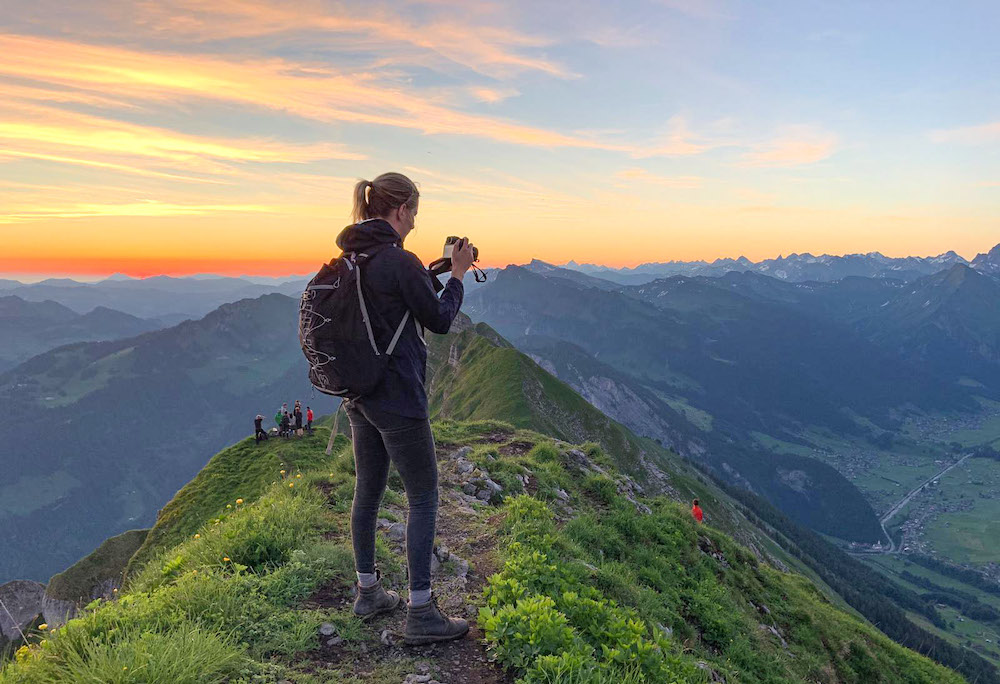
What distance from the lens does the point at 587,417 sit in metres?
83.4

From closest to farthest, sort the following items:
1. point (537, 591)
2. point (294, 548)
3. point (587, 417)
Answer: point (537, 591) < point (294, 548) < point (587, 417)

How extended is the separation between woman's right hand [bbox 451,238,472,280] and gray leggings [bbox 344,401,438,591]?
170cm

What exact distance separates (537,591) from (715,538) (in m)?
11.1

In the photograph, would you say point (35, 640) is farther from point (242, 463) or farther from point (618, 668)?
point (242, 463)

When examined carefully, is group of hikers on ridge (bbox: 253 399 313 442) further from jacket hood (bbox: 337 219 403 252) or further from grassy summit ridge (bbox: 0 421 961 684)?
jacket hood (bbox: 337 219 403 252)

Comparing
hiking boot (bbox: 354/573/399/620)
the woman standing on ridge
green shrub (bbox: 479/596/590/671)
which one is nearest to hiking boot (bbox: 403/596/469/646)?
the woman standing on ridge

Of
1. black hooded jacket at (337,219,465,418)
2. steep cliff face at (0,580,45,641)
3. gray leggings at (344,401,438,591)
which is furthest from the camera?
steep cliff face at (0,580,45,641)

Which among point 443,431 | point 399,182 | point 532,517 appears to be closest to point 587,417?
point 443,431

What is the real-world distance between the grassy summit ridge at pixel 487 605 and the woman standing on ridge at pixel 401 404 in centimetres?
49

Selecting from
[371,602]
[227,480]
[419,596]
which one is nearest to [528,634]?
[419,596]

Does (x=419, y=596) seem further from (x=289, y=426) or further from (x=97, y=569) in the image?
(x=97, y=569)

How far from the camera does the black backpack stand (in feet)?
16.2

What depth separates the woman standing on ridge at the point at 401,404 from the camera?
4.97 m

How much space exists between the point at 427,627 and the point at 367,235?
175 inches
